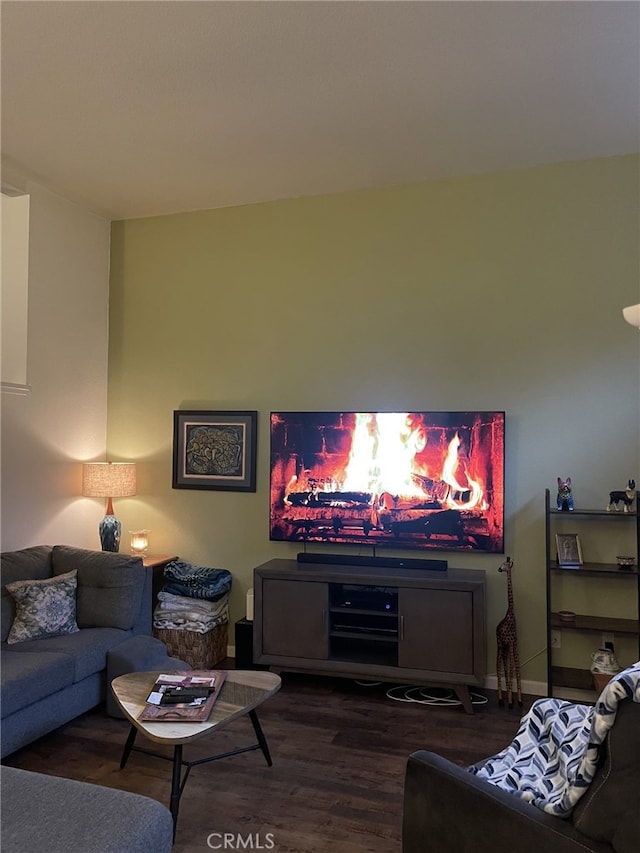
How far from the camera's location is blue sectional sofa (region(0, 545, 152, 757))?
3.00 meters

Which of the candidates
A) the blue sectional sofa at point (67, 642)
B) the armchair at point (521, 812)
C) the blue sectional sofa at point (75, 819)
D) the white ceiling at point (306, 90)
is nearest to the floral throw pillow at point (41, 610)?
the blue sectional sofa at point (67, 642)

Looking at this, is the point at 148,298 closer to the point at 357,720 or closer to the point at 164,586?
the point at 164,586

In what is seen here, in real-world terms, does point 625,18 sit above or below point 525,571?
above

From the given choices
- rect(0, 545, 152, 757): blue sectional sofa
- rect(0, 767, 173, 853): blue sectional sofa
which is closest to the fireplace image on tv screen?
rect(0, 545, 152, 757): blue sectional sofa

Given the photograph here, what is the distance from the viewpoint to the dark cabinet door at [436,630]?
3.70 m

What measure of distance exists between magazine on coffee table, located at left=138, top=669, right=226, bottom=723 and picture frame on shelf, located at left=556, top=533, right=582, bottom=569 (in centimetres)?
201

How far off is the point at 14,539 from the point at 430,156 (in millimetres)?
3407

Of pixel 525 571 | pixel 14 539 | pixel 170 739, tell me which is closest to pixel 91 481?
pixel 14 539

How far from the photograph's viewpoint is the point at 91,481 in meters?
4.49

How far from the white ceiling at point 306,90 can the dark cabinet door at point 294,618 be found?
2540 millimetres

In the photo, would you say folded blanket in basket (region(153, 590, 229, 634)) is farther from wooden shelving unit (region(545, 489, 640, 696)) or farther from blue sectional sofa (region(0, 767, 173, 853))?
blue sectional sofa (region(0, 767, 173, 853))

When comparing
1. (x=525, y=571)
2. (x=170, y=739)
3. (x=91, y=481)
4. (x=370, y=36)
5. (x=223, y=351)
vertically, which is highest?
(x=370, y=36)

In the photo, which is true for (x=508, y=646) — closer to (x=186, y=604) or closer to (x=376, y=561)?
(x=376, y=561)

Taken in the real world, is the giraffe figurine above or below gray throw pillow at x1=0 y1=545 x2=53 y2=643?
below
